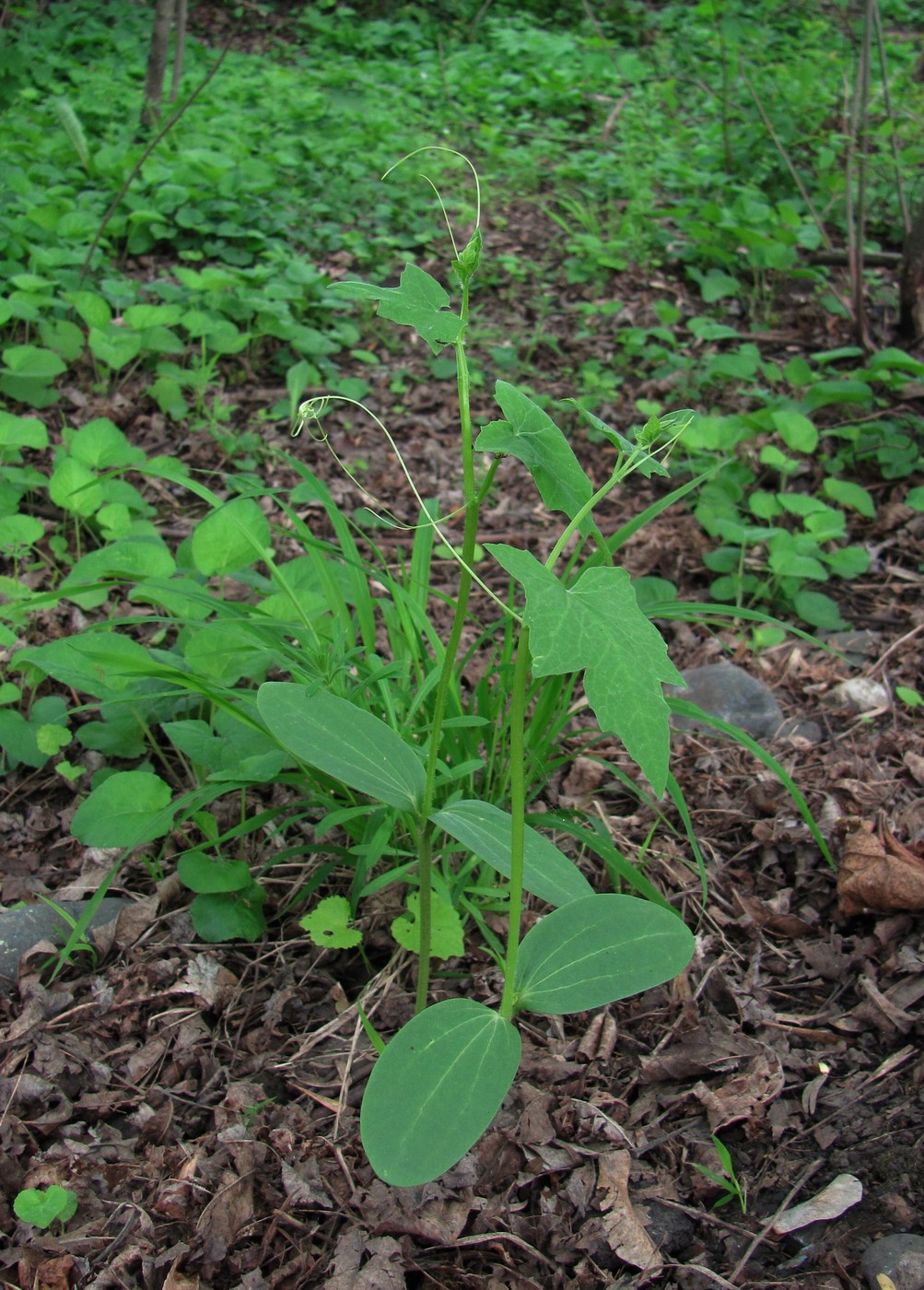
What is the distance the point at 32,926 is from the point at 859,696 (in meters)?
1.86

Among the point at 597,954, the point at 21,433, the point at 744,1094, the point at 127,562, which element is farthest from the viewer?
the point at 21,433

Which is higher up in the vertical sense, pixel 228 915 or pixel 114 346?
pixel 114 346

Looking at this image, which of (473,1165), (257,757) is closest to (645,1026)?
(473,1165)

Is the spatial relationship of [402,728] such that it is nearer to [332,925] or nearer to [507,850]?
[332,925]

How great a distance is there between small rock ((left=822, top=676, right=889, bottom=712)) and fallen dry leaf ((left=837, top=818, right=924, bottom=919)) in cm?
56

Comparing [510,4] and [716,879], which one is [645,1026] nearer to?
[716,879]

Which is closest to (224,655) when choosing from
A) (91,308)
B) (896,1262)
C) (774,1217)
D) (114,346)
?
(774,1217)

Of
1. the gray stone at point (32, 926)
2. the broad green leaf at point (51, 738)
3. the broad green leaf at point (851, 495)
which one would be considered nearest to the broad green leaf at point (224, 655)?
the broad green leaf at point (51, 738)

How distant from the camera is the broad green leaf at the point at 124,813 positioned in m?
1.55

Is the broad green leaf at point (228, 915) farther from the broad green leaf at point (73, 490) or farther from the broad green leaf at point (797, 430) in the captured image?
the broad green leaf at point (797, 430)

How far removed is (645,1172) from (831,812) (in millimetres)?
879

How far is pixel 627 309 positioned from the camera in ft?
12.8

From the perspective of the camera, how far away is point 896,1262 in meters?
1.16

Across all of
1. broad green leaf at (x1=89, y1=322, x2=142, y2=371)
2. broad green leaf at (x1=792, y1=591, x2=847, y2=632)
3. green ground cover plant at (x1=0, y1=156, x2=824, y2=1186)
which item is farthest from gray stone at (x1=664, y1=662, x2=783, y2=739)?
broad green leaf at (x1=89, y1=322, x2=142, y2=371)
